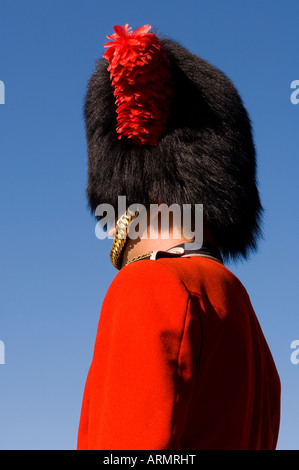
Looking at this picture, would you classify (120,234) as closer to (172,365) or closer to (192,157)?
(192,157)

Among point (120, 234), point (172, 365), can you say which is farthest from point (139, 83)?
point (172, 365)

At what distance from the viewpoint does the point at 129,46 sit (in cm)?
388

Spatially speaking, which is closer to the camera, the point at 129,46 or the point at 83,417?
the point at 83,417

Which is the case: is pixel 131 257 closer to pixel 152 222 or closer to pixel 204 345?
pixel 152 222

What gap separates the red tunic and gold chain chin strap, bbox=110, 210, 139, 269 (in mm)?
487

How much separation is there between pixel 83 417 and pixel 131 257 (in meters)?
0.88

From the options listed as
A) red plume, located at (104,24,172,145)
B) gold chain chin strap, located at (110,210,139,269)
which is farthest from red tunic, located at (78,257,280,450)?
red plume, located at (104,24,172,145)

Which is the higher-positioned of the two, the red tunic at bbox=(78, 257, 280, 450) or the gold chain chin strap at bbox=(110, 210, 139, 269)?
the gold chain chin strap at bbox=(110, 210, 139, 269)

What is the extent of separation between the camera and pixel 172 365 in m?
2.84

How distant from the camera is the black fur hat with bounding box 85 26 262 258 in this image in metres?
4.02

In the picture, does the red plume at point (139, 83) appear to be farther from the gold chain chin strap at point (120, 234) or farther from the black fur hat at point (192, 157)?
the gold chain chin strap at point (120, 234)

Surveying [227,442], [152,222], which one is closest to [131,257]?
[152,222]

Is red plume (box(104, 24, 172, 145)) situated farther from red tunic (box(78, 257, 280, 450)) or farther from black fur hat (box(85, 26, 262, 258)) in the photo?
red tunic (box(78, 257, 280, 450))

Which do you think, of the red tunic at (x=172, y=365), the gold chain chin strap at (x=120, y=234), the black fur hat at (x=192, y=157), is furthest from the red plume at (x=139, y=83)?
the red tunic at (x=172, y=365)
